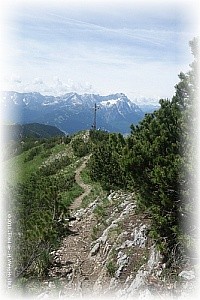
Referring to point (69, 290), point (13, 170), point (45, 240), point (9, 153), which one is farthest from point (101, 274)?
point (9, 153)

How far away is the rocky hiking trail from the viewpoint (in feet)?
32.5

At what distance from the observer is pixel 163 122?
478 inches

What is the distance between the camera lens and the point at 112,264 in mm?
12102

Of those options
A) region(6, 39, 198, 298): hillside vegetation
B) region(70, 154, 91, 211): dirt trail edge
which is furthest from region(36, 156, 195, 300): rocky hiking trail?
region(70, 154, 91, 211): dirt trail edge

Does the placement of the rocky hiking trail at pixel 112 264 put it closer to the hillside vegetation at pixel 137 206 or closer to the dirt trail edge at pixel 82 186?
the hillside vegetation at pixel 137 206

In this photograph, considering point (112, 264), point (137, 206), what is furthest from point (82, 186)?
point (112, 264)

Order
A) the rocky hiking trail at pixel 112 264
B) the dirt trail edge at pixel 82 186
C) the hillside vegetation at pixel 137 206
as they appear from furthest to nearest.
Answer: the dirt trail edge at pixel 82 186 → the rocky hiking trail at pixel 112 264 → the hillside vegetation at pixel 137 206

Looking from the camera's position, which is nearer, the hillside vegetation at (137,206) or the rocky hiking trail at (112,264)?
the hillside vegetation at (137,206)

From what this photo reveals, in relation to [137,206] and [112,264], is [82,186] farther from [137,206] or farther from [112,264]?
[112,264]

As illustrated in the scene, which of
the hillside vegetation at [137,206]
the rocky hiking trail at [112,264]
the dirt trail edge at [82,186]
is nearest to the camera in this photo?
the hillside vegetation at [137,206]

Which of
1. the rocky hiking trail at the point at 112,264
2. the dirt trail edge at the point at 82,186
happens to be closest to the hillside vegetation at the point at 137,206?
the rocky hiking trail at the point at 112,264

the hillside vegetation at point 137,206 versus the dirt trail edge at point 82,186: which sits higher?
the hillside vegetation at point 137,206

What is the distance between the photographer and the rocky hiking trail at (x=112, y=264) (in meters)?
9.90

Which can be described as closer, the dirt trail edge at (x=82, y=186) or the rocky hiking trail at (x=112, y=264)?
the rocky hiking trail at (x=112, y=264)
